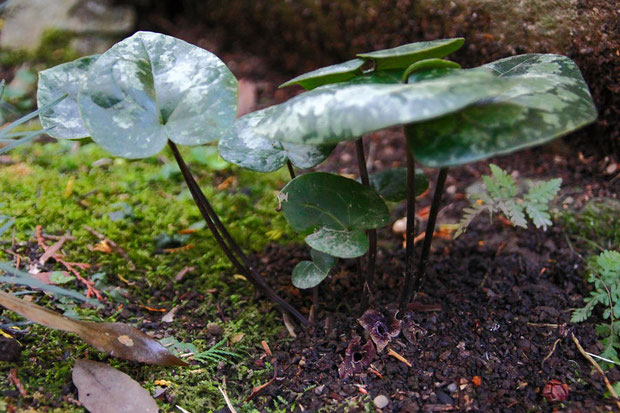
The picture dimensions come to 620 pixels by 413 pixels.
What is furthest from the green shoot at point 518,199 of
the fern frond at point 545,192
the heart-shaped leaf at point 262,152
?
Answer: the heart-shaped leaf at point 262,152

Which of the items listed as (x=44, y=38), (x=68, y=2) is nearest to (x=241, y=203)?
(x=44, y=38)

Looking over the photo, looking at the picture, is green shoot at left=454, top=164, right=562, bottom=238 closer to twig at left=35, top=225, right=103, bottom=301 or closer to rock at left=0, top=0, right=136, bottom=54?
twig at left=35, top=225, right=103, bottom=301

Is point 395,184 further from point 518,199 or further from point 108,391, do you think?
point 108,391

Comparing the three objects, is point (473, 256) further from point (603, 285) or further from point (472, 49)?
point (472, 49)

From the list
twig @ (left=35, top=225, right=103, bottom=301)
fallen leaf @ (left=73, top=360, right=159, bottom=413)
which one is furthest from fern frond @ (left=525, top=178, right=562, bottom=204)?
twig @ (left=35, top=225, right=103, bottom=301)

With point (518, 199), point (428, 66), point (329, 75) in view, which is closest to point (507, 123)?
point (428, 66)

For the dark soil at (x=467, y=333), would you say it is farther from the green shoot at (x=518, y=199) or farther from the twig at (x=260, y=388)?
the green shoot at (x=518, y=199)
